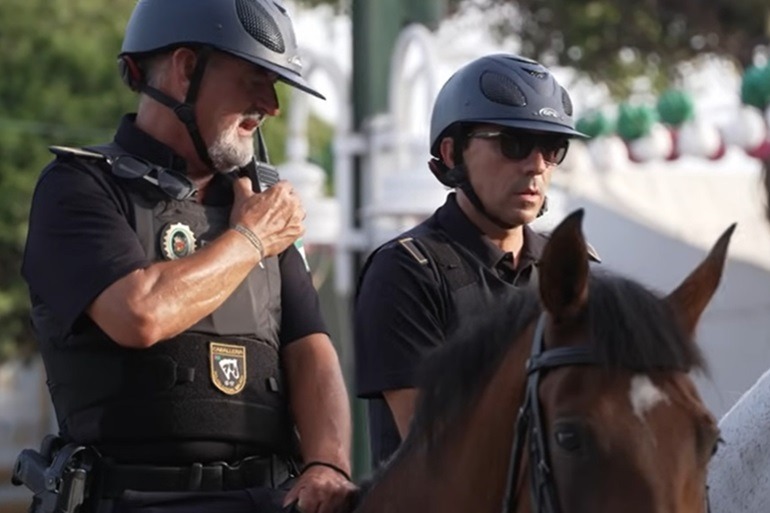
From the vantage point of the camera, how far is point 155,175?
452cm

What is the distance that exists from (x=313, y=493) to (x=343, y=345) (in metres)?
11.9

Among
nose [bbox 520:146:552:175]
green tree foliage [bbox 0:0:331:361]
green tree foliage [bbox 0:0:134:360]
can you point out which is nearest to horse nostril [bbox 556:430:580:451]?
nose [bbox 520:146:552:175]

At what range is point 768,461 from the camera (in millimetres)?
4828

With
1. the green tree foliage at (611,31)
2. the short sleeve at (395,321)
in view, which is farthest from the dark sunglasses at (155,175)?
the green tree foliage at (611,31)

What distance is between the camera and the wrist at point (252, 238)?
14.4 ft

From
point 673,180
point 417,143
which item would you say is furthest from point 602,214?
point 417,143

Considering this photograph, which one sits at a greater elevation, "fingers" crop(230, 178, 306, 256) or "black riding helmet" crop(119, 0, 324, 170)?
"black riding helmet" crop(119, 0, 324, 170)

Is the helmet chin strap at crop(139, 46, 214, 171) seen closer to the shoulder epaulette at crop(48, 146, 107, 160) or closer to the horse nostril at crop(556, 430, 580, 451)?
the shoulder epaulette at crop(48, 146, 107, 160)

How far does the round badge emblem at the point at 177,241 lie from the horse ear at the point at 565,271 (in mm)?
1215

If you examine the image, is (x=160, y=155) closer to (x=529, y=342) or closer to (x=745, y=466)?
(x=529, y=342)

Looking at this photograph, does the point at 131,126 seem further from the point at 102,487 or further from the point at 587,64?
the point at 587,64

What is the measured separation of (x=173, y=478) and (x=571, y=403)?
137cm

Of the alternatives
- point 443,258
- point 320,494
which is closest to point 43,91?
point 443,258

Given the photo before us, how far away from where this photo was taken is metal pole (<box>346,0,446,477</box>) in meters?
12.1
